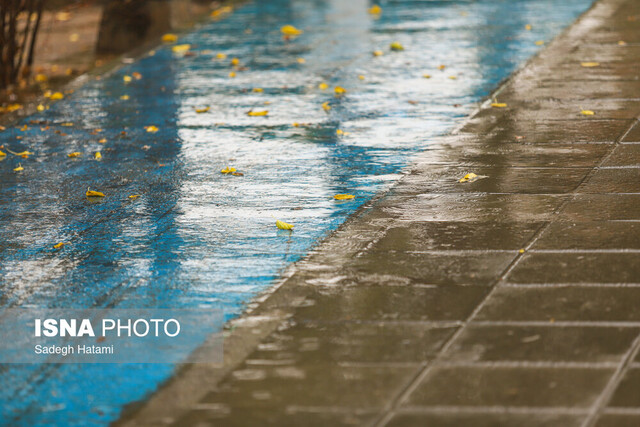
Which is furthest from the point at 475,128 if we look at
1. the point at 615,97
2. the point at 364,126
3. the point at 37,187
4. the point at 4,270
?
the point at 4,270

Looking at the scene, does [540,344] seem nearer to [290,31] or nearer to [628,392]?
[628,392]

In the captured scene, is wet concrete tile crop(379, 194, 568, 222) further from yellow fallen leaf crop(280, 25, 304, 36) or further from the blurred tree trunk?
yellow fallen leaf crop(280, 25, 304, 36)

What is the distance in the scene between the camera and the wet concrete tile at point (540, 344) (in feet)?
12.0

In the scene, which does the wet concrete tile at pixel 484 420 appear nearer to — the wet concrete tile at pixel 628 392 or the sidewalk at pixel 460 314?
the sidewalk at pixel 460 314

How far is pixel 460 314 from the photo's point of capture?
4094 mm

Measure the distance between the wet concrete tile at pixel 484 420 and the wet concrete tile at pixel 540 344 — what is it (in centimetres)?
43

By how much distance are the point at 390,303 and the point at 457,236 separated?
36.0 inches

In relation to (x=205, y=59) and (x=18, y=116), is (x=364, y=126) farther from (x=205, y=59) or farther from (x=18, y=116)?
(x=205, y=59)

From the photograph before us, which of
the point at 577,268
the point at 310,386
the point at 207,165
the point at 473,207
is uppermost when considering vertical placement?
the point at 310,386

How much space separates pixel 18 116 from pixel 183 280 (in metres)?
4.72

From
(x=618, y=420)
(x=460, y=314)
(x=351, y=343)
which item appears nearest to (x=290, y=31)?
(x=460, y=314)

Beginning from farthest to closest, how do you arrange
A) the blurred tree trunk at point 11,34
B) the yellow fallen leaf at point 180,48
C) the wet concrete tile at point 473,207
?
the yellow fallen leaf at point 180,48 → the blurred tree trunk at point 11,34 → the wet concrete tile at point 473,207

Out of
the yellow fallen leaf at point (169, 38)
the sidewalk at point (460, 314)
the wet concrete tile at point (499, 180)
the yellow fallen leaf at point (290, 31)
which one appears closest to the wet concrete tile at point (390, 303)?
the sidewalk at point (460, 314)

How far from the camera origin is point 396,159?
6.64m
